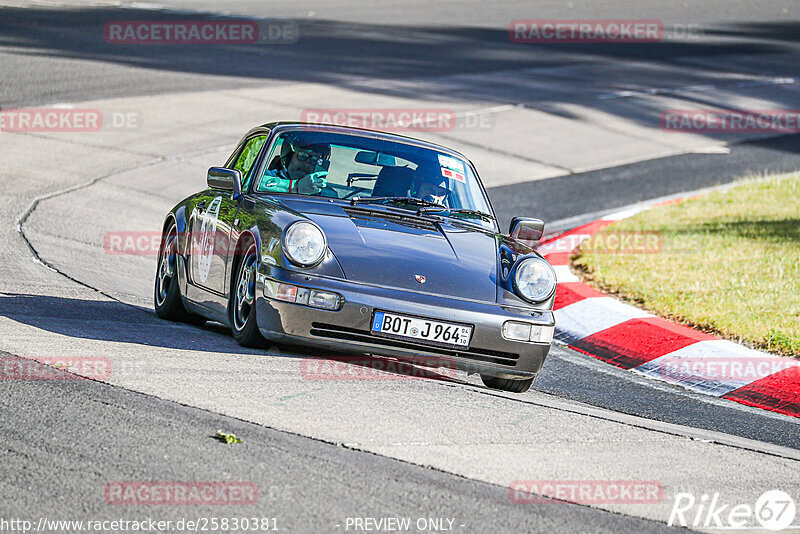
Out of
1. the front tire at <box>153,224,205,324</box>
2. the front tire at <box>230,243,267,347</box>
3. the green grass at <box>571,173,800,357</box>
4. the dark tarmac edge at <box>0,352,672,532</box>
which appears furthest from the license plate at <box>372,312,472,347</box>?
the green grass at <box>571,173,800,357</box>

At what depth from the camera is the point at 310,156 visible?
727 cm

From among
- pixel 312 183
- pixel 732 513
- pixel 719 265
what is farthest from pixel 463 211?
pixel 719 265

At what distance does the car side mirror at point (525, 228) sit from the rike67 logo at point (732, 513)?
2.88m

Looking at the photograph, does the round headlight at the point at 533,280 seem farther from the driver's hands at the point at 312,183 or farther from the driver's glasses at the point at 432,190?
the driver's hands at the point at 312,183

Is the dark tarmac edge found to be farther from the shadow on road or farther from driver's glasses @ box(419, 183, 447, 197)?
driver's glasses @ box(419, 183, 447, 197)

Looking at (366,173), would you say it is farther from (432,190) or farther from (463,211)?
(463,211)

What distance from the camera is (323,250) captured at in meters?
6.10

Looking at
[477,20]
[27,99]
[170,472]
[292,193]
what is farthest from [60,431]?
[477,20]

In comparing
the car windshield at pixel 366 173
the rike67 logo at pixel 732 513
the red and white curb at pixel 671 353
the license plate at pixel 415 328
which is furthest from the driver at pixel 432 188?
the rike67 logo at pixel 732 513

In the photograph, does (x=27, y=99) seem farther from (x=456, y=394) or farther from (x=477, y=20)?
(x=477, y=20)

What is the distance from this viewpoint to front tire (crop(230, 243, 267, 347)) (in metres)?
6.25

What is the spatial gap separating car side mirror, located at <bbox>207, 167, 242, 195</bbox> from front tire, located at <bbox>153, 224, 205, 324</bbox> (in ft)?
2.54

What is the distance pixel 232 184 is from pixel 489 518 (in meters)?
3.63

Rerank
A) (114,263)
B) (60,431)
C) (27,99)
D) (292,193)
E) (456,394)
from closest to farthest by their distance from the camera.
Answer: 1. (60,431)
2. (456,394)
3. (292,193)
4. (114,263)
5. (27,99)
